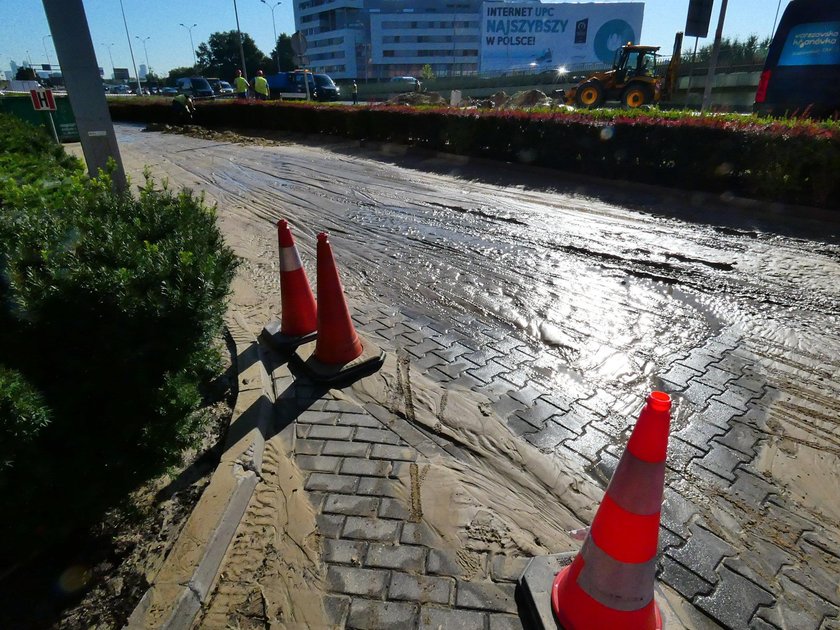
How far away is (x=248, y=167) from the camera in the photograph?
12.9 meters

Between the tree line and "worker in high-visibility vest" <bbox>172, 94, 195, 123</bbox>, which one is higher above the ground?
the tree line

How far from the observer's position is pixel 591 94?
24.1m

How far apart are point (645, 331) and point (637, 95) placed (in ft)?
74.5

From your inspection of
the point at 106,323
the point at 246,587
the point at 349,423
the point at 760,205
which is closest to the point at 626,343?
the point at 349,423

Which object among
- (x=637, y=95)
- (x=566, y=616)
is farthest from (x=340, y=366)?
(x=637, y=95)

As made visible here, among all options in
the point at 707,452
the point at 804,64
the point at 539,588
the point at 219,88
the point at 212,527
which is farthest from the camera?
the point at 219,88

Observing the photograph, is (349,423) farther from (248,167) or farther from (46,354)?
(248,167)

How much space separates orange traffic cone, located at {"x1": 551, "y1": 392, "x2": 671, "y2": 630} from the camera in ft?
5.99

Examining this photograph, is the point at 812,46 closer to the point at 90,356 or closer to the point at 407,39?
the point at 90,356

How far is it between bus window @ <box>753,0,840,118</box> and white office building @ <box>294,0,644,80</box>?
303 ft

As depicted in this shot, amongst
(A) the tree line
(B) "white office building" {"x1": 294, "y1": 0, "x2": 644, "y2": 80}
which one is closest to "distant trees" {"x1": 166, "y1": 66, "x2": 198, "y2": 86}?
(A) the tree line

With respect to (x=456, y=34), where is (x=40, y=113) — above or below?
below

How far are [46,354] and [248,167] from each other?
461 inches

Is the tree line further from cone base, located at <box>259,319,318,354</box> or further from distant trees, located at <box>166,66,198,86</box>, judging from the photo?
cone base, located at <box>259,319,318,354</box>
